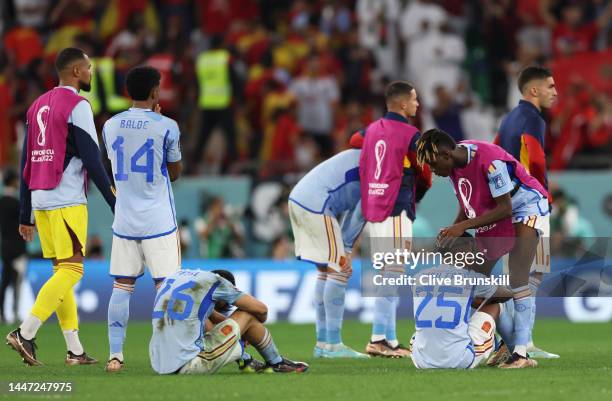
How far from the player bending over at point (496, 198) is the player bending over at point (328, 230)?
6.46 ft

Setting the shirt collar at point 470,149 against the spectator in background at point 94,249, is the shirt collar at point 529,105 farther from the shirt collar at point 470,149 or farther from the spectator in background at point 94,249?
the spectator in background at point 94,249

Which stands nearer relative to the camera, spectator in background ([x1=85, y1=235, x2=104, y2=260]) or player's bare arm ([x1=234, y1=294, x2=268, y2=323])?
player's bare arm ([x1=234, y1=294, x2=268, y2=323])

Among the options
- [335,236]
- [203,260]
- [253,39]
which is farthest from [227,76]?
[335,236]

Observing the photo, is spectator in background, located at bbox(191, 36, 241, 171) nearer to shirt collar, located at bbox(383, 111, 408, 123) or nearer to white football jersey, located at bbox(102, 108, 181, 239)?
shirt collar, located at bbox(383, 111, 408, 123)

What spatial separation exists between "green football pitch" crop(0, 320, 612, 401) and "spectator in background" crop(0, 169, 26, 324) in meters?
5.25

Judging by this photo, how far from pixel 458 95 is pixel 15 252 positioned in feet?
25.5

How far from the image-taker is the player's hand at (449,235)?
34.7 ft

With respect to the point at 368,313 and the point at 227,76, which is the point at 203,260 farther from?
the point at 227,76

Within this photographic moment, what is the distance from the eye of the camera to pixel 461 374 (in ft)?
33.9

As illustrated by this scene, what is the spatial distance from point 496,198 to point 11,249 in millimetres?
9335

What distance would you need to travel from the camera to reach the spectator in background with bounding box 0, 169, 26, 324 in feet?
60.0

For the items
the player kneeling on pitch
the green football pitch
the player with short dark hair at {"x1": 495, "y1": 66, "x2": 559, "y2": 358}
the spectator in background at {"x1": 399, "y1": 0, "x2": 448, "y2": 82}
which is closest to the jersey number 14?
the green football pitch

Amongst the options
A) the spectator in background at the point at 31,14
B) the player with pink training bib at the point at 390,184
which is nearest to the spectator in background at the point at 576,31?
the spectator in background at the point at 31,14

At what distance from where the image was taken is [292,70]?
2317 centimetres
